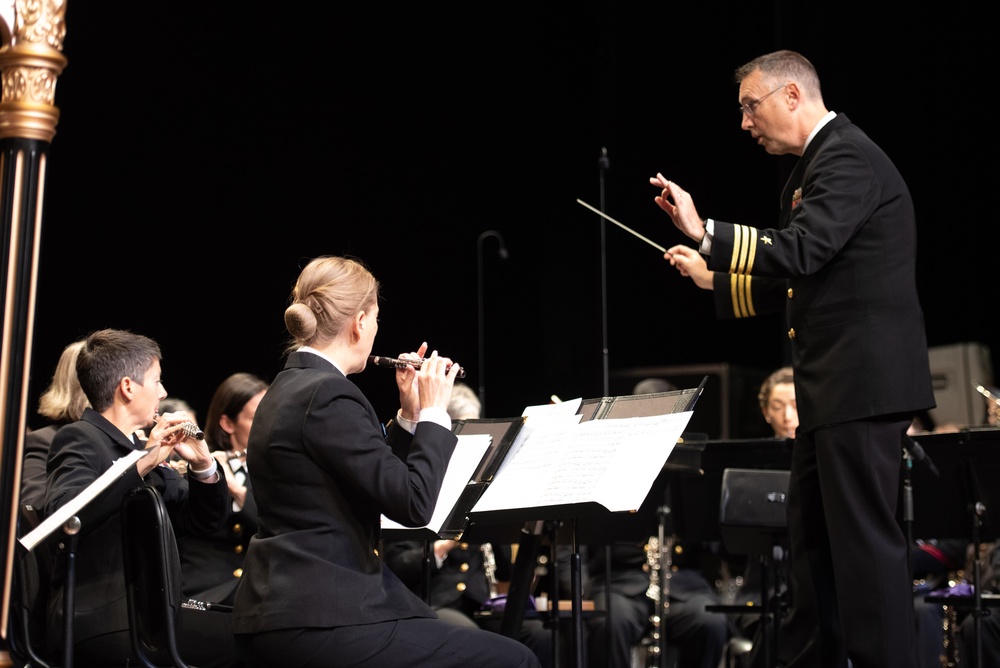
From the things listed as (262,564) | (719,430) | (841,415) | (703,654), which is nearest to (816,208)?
(841,415)

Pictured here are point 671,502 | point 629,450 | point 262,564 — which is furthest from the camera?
point 671,502

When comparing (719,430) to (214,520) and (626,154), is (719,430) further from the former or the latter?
(214,520)

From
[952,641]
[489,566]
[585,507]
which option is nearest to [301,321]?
[585,507]

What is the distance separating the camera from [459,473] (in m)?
2.86

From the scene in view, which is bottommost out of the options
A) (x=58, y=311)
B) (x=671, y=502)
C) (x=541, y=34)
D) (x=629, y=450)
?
(x=671, y=502)

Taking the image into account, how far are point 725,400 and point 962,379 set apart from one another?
5.08ft

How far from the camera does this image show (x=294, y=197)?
641 cm

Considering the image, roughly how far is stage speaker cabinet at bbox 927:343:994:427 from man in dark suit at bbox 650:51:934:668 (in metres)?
4.18

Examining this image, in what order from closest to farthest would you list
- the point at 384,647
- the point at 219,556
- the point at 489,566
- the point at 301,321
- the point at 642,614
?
the point at 384,647 < the point at 301,321 < the point at 219,556 < the point at 489,566 < the point at 642,614

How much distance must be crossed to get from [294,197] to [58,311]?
4.69 ft

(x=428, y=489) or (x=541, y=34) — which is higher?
(x=541, y=34)

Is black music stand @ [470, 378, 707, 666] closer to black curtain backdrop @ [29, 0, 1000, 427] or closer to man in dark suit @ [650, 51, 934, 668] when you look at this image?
man in dark suit @ [650, 51, 934, 668]

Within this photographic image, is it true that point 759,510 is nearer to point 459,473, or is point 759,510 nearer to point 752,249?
point 752,249

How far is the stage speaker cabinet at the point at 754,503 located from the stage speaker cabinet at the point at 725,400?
8.80 feet
